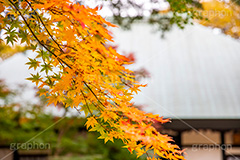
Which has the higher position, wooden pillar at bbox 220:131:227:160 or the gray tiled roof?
the gray tiled roof

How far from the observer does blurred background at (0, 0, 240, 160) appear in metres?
5.22

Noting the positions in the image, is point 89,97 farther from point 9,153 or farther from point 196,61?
point 196,61

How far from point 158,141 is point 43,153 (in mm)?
5323

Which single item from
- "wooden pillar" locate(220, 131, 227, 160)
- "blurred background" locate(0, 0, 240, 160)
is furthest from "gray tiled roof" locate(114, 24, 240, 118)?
"wooden pillar" locate(220, 131, 227, 160)

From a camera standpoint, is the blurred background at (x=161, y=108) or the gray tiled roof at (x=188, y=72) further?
the gray tiled roof at (x=188, y=72)

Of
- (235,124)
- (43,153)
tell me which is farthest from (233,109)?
(43,153)

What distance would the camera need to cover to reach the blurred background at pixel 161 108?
5219 mm

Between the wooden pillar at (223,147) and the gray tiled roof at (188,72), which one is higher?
the gray tiled roof at (188,72)

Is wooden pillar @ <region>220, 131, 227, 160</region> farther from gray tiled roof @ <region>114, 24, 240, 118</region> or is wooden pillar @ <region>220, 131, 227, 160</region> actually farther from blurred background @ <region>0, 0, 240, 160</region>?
gray tiled roof @ <region>114, 24, 240, 118</region>

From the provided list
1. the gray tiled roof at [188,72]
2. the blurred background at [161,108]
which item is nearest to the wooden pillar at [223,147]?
the blurred background at [161,108]

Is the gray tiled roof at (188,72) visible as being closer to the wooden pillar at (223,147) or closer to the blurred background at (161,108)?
the blurred background at (161,108)

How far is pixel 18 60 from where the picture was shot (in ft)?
25.5

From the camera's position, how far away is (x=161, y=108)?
5.64m

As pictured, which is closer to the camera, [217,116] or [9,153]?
[217,116]
